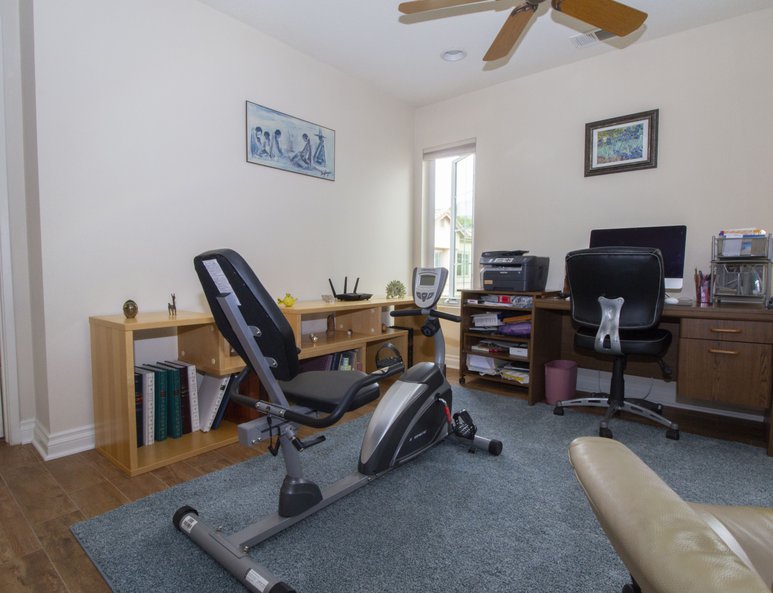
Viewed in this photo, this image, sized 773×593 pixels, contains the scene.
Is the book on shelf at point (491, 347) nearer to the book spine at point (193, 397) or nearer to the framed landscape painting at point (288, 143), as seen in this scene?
the framed landscape painting at point (288, 143)

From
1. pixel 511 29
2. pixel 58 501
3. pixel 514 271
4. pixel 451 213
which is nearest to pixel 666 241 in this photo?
pixel 514 271

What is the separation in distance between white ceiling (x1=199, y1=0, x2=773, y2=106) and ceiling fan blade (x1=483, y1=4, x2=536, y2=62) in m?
0.10

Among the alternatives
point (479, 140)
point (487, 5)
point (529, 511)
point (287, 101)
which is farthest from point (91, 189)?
point (479, 140)

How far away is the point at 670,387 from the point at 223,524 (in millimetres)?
3009

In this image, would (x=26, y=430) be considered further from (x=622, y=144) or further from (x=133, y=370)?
(x=622, y=144)

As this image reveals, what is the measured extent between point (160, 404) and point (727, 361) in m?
3.01

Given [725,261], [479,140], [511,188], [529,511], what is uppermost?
[479,140]

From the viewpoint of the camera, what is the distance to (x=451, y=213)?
4223mm

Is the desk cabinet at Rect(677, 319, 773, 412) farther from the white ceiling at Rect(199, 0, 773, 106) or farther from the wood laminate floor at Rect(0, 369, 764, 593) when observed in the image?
the wood laminate floor at Rect(0, 369, 764, 593)

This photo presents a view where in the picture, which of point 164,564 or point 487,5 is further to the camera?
point 487,5

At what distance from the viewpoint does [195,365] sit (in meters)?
2.40

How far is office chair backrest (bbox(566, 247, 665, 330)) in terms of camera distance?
2.24 m

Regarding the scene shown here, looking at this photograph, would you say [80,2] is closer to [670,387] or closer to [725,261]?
[725,261]

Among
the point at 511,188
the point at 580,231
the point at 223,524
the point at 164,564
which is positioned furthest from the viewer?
the point at 511,188
